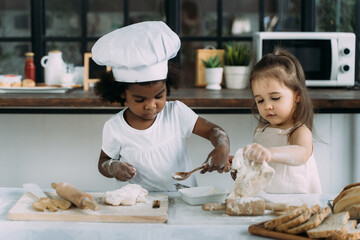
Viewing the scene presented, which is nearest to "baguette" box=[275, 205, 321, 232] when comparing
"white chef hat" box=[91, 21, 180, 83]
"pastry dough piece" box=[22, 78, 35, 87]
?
"white chef hat" box=[91, 21, 180, 83]

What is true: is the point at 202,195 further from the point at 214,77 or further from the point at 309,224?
the point at 214,77

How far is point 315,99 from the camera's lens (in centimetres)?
274

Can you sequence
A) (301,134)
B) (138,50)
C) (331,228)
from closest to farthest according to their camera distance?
(331,228)
(138,50)
(301,134)

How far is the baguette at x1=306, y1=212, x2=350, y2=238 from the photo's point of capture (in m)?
1.24

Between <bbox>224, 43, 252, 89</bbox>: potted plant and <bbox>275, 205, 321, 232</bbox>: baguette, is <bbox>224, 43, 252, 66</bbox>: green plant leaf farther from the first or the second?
<bbox>275, 205, 321, 232</bbox>: baguette

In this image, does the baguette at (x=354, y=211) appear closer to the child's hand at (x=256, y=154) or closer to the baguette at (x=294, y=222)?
the baguette at (x=294, y=222)

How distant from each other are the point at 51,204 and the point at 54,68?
1928mm

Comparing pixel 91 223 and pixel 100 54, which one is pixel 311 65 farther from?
pixel 91 223

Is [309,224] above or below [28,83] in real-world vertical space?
below

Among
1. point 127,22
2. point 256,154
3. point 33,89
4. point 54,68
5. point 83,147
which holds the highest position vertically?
point 127,22

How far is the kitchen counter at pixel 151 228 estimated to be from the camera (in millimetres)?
1343

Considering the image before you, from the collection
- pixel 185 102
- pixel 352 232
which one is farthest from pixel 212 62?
pixel 352 232

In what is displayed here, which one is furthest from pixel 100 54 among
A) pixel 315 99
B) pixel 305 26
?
pixel 305 26

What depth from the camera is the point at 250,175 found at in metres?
1.57
